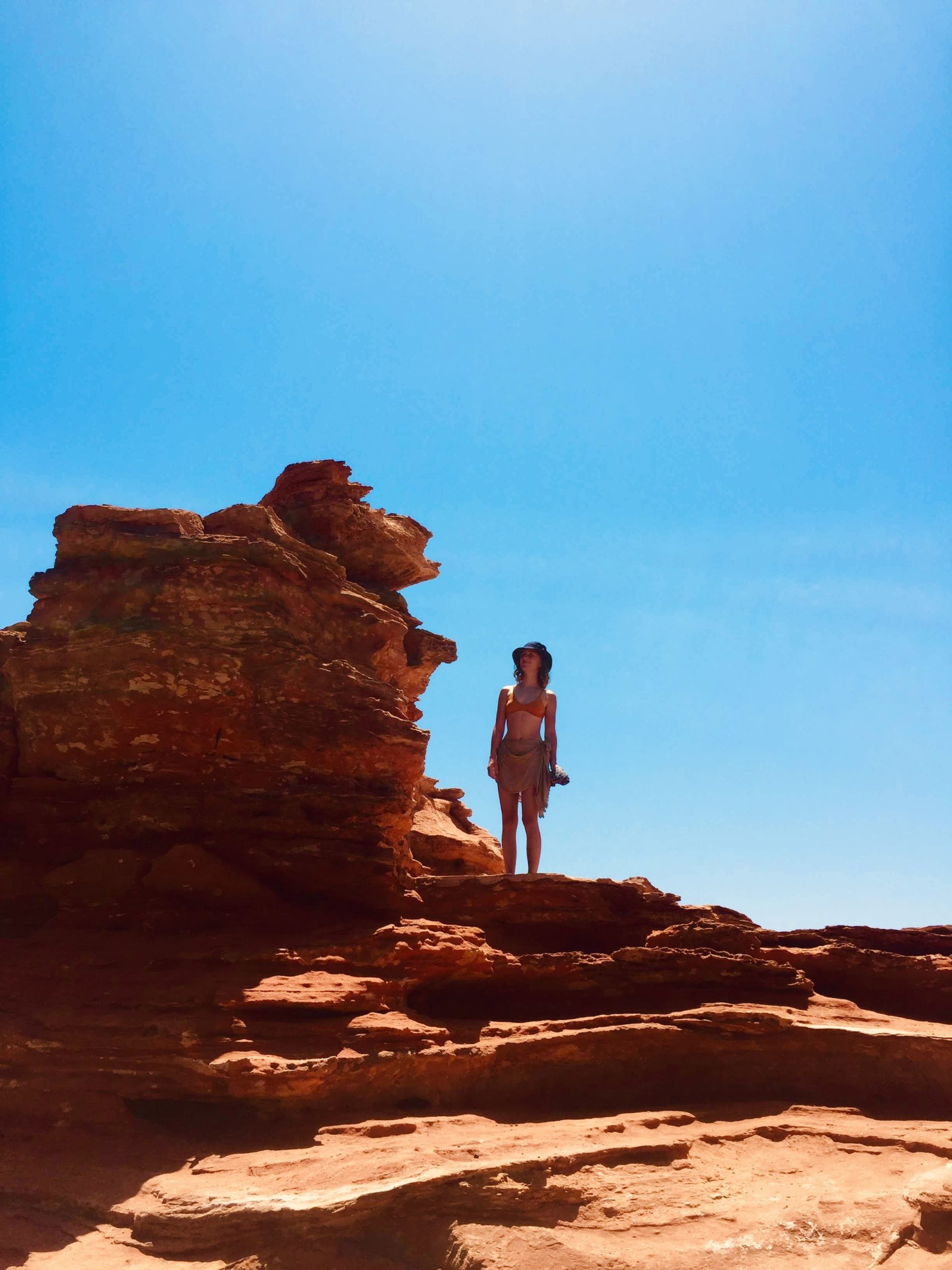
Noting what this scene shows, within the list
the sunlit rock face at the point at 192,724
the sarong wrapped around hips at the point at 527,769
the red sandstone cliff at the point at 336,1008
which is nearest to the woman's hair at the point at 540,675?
the sarong wrapped around hips at the point at 527,769

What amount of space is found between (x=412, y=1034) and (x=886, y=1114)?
15.9 ft

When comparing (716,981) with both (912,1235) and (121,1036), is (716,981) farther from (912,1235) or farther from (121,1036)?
(121,1036)

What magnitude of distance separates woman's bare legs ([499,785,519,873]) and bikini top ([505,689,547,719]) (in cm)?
111

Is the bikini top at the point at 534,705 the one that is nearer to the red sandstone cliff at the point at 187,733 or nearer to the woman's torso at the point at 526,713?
the woman's torso at the point at 526,713

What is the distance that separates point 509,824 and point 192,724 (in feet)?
15.7

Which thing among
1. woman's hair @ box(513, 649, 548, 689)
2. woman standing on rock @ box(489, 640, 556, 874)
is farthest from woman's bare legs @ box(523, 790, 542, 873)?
woman's hair @ box(513, 649, 548, 689)

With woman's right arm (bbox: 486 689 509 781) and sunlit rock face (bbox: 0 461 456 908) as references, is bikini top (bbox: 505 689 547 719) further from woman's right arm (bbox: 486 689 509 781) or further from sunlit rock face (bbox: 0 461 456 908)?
sunlit rock face (bbox: 0 461 456 908)

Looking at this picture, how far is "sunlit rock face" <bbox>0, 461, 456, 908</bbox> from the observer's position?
10.1 metres

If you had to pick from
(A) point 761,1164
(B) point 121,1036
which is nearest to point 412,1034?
(B) point 121,1036

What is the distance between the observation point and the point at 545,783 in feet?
42.8

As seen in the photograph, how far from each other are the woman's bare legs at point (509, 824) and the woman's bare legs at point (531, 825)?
3.3 inches

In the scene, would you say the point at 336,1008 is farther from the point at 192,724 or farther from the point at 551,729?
the point at 551,729

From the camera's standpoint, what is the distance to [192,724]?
1027 centimetres

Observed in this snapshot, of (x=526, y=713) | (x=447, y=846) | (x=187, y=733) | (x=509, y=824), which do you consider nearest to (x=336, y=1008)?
(x=187, y=733)
